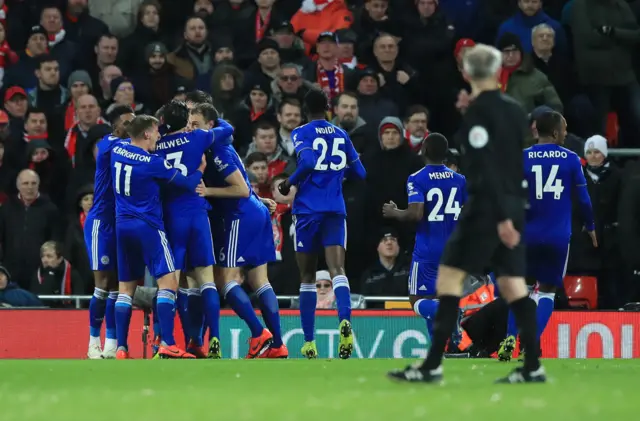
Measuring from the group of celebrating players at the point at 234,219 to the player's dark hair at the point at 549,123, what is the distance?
0.05ft

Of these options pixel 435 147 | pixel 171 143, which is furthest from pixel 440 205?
pixel 171 143

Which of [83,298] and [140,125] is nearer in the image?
[140,125]

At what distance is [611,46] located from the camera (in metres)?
19.1

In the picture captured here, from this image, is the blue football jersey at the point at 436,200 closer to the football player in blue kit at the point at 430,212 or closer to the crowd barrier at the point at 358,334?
the football player in blue kit at the point at 430,212

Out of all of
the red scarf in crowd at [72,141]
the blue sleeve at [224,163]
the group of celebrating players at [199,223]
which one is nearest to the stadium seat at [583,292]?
the group of celebrating players at [199,223]

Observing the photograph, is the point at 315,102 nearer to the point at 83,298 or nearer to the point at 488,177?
the point at 83,298

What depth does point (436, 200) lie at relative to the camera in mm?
14414

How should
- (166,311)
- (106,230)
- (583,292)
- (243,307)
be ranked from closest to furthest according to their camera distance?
1. (166,311)
2. (243,307)
3. (106,230)
4. (583,292)

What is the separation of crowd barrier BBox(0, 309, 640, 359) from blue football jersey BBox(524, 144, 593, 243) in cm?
321

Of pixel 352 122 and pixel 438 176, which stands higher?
pixel 352 122

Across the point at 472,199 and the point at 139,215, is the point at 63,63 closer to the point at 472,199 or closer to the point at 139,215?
the point at 139,215

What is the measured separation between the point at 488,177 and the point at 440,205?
17.7ft

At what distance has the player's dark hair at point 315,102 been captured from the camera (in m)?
13.9

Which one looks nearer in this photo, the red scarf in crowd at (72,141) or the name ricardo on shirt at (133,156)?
the name ricardo on shirt at (133,156)
